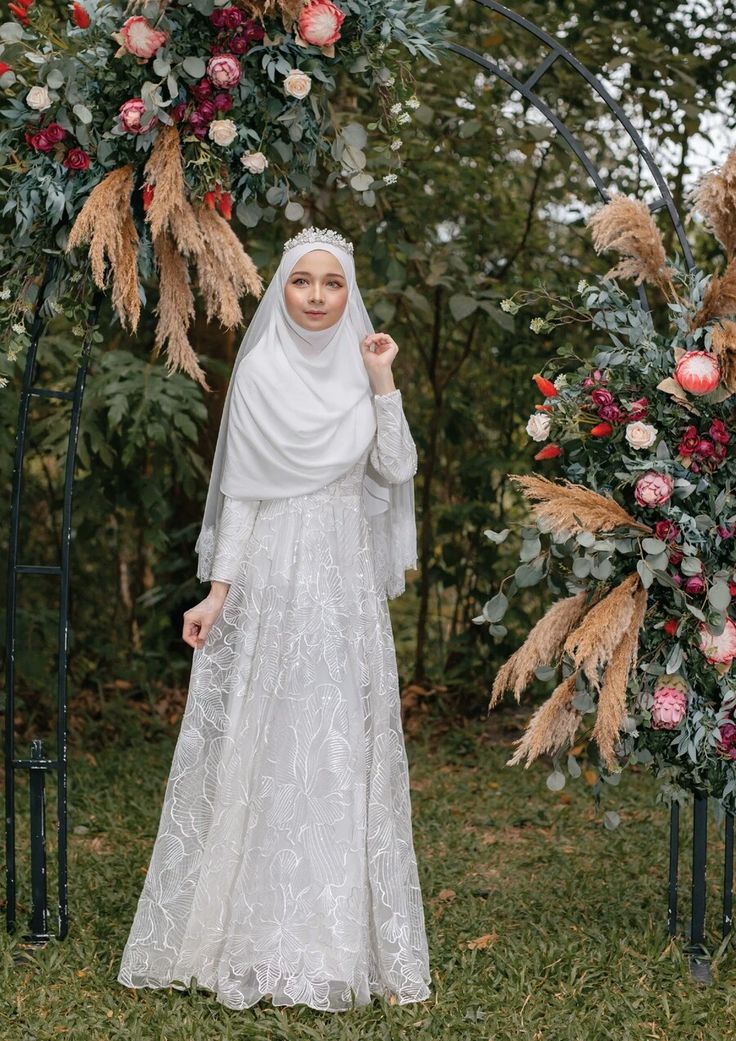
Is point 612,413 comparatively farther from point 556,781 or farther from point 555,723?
point 556,781

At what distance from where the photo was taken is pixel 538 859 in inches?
207

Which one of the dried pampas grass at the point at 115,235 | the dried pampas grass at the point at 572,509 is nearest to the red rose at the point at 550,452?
the dried pampas grass at the point at 572,509

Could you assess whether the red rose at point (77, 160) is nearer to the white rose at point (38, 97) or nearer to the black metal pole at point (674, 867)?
the white rose at point (38, 97)

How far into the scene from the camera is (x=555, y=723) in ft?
12.2

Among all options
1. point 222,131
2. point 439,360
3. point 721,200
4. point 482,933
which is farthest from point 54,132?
point 439,360

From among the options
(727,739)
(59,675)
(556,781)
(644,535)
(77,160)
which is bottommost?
(556,781)

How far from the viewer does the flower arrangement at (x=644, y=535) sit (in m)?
3.62

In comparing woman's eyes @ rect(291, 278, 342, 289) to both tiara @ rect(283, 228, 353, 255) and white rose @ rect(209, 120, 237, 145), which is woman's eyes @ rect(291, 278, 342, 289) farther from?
white rose @ rect(209, 120, 237, 145)

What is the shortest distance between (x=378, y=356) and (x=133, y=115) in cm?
97

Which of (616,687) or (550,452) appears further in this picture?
(550,452)

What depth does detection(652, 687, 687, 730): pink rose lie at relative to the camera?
3.69 m

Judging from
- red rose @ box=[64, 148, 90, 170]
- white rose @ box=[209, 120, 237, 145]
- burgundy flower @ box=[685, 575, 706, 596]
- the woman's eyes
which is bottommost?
burgundy flower @ box=[685, 575, 706, 596]

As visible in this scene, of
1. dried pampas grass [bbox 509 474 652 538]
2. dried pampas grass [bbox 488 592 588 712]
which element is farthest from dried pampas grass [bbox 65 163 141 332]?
dried pampas grass [bbox 488 592 588 712]

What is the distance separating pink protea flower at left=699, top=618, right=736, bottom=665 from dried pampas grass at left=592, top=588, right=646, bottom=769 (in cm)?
19
